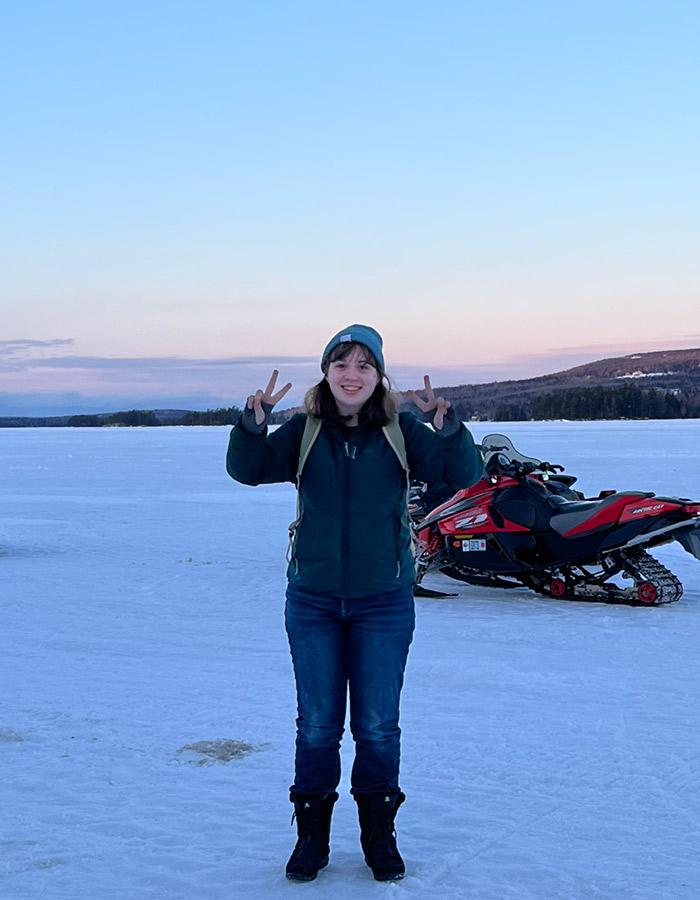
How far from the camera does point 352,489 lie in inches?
128

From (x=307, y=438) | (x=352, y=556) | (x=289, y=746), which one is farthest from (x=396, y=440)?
(x=289, y=746)

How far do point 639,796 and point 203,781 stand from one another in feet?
5.30

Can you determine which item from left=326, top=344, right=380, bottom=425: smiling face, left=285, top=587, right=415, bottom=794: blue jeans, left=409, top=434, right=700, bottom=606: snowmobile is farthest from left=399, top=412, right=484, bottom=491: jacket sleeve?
left=409, top=434, right=700, bottom=606: snowmobile


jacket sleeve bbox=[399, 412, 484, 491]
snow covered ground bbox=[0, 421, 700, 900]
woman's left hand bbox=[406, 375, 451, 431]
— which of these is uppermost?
woman's left hand bbox=[406, 375, 451, 431]

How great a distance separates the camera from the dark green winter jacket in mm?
3252

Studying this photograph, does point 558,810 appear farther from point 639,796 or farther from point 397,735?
point 397,735

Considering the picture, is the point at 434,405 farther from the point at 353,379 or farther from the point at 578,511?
the point at 578,511

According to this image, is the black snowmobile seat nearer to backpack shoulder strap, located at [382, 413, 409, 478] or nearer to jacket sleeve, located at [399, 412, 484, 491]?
jacket sleeve, located at [399, 412, 484, 491]

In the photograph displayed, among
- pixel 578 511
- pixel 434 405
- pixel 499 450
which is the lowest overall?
pixel 578 511

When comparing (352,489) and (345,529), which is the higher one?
(352,489)

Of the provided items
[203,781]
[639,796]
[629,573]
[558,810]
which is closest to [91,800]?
[203,781]

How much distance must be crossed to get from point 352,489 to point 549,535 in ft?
17.8

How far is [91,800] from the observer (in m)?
3.95

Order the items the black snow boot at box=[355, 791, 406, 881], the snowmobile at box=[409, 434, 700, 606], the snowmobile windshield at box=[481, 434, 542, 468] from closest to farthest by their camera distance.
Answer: the black snow boot at box=[355, 791, 406, 881], the snowmobile at box=[409, 434, 700, 606], the snowmobile windshield at box=[481, 434, 542, 468]
